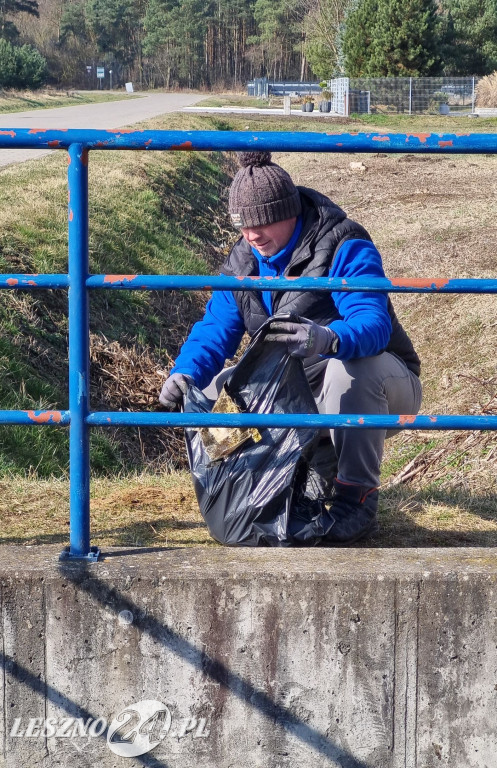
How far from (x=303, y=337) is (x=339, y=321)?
0.24 metres

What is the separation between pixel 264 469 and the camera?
106 inches

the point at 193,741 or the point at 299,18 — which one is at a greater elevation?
the point at 299,18

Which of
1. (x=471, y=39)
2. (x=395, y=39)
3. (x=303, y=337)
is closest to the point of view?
(x=303, y=337)

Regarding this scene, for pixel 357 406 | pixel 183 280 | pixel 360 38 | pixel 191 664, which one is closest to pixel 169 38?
pixel 360 38

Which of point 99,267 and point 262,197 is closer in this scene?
point 262,197

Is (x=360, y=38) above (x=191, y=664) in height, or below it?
above

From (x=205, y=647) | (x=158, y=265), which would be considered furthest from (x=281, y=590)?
(x=158, y=265)

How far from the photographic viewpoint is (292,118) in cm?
3662

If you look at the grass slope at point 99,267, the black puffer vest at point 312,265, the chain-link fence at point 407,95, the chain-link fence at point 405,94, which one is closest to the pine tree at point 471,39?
the chain-link fence at point 407,95

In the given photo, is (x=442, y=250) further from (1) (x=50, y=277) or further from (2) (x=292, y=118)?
(2) (x=292, y=118)

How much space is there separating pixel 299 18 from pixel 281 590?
81521 millimetres

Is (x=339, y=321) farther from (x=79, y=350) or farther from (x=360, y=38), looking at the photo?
(x=360, y=38)

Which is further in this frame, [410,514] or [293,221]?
[410,514]

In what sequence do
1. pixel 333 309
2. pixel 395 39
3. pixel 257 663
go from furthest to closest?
1. pixel 395 39
2. pixel 333 309
3. pixel 257 663
